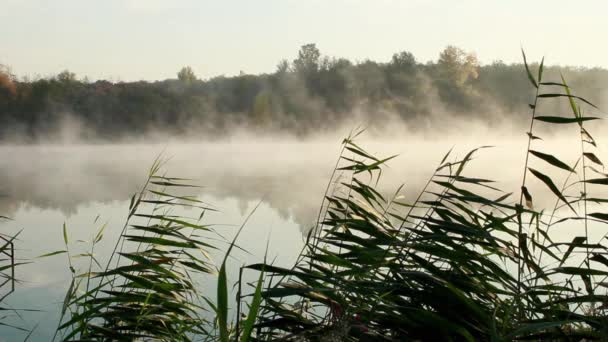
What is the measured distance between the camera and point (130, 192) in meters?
14.0

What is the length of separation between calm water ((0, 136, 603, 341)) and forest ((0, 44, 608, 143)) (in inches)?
64.0

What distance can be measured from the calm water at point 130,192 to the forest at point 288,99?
5.33 feet

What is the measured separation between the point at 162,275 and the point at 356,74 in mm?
33150

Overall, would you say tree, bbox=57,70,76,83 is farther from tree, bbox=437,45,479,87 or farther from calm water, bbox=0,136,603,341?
tree, bbox=437,45,479,87

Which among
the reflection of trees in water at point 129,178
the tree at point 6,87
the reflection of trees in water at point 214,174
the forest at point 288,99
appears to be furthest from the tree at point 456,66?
the tree at point 6,87

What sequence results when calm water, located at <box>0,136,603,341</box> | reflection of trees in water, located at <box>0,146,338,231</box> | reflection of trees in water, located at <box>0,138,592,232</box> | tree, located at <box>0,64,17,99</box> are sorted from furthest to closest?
tree, located at <box>0,64,17,99</box>, reflection of trees in water, located at <box>0,138,592,232</box>, reflection of trees in water, located at <box>0,146,338,231</box>, calm water, located at <box>0,136,603,341</box>

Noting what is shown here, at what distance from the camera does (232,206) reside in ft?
37.7

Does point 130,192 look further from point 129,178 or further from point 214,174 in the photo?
point 214,174

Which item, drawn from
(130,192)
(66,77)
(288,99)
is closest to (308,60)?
(288,99)

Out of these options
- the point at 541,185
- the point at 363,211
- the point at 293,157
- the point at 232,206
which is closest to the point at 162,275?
the point at 363,211

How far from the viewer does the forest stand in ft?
101

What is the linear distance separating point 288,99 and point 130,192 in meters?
21.0

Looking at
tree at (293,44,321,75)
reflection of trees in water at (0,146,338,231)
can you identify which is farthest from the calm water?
tree at (293,44,321,75)

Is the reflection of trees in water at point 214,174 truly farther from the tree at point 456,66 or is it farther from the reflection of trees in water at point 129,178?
the tree at point 456,66
